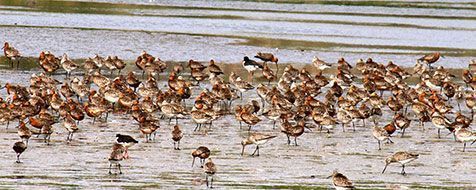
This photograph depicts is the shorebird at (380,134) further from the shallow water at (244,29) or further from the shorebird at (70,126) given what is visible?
the shallow water at (244,29)

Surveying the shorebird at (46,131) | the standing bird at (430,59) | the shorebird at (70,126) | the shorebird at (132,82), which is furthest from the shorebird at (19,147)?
the standing bird at (430,59)

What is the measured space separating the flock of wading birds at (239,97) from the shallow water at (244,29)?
10.9 ft

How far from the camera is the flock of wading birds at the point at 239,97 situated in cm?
2119

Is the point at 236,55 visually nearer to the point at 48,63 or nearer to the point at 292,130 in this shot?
the point at 48,63

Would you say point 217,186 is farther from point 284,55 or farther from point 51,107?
point 284,55

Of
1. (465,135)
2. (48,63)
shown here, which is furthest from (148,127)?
(48,63)

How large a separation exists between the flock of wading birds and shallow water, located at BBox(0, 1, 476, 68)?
3.32 metres

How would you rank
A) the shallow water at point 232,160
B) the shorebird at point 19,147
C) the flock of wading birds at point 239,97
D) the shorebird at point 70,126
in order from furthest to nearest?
the flock of wading birds at point 239,97 < the shorebird at point 70,126 < the shorebird at point 19,147 < the shallow water at point 232,160

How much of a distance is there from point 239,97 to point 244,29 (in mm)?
13716

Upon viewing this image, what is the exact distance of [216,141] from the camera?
21.3m

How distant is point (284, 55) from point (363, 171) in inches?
621

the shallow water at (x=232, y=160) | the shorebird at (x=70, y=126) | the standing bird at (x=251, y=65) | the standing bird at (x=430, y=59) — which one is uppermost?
the standing bird at (x=430, y=59)

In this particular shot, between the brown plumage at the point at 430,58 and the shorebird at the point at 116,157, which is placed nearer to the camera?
the shorebird at the point at 116,157

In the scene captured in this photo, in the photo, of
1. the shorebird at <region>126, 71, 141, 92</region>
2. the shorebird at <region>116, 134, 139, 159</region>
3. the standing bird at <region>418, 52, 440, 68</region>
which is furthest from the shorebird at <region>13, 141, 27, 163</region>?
the standing bird at <region>418, 52, 440, 68</region>
